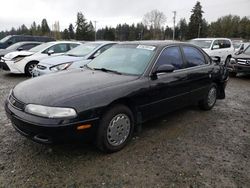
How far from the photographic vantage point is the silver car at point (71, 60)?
719 centimetres

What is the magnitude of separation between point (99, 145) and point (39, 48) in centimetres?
847

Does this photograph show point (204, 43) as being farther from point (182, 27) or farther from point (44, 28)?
point (44, 28)

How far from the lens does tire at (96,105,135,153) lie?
10.4ft

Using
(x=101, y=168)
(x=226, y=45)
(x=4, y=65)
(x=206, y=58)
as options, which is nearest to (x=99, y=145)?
(x=101, y=168)

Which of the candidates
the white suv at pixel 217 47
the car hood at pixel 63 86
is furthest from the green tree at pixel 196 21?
the car hood at pixel 63 86

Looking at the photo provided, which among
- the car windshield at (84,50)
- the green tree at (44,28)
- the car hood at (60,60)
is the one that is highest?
the green tree at (44,28)

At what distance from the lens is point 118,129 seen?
339 centimetres

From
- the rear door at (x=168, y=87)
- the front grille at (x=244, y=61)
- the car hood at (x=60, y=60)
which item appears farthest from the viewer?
the front grille at (x=244, y=61)

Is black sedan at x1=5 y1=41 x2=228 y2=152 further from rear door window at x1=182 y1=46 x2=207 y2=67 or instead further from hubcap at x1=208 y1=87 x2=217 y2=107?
hubcap at x1=208 y1=87 x2=217 y2=107

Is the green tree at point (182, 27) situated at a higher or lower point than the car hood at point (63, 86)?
higher

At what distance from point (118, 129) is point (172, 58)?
5.72 ft

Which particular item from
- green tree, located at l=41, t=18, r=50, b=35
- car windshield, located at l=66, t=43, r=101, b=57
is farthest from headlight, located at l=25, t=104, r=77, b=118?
green tree, located at l=41, t=18, r=50, b=35

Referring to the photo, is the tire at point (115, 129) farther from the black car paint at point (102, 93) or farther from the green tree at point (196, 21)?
the green tree at point (196, 21)

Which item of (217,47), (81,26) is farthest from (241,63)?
(81,26)
